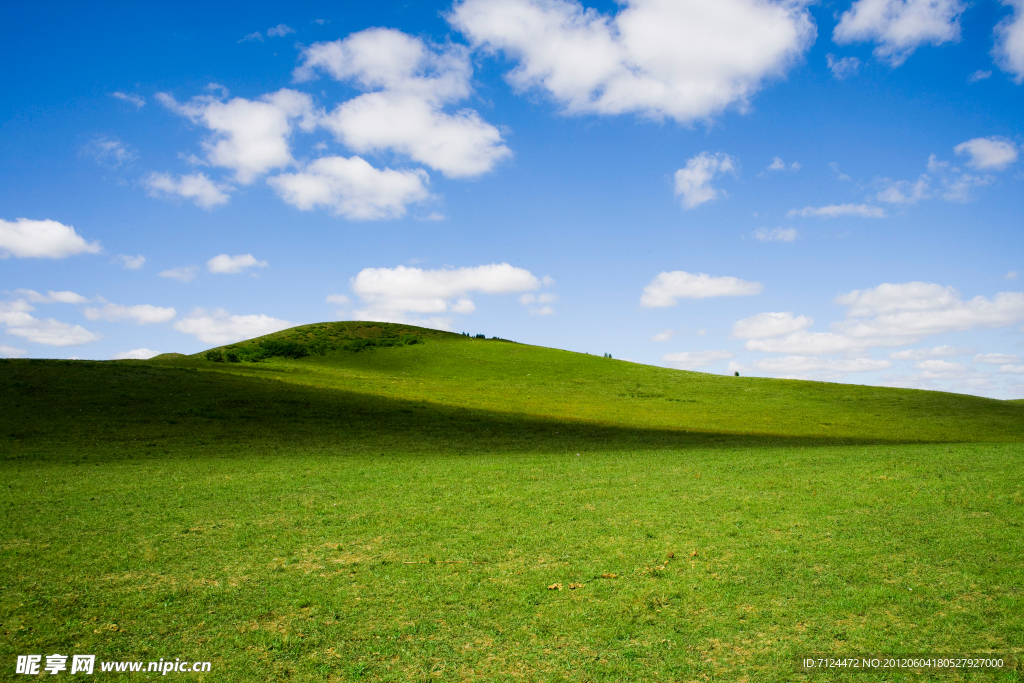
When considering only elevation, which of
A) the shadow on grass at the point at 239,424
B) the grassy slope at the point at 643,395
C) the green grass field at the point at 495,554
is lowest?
the green grass field at the point at 495,554

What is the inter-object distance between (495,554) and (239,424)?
62.6ft

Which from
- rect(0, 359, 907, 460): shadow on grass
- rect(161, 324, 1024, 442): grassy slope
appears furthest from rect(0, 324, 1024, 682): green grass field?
rect(161, 324, 1024, 442): grassy slope

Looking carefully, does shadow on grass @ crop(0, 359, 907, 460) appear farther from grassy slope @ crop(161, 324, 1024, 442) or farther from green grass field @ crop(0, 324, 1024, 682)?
grassy slope @ crop(161, 324, 1024, 442)

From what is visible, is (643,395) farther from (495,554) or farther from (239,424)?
(495,554)

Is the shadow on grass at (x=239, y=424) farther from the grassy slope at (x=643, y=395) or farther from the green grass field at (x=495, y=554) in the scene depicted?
the grassy slope at (x=643, y=395)

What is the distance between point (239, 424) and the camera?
2436 centimetres

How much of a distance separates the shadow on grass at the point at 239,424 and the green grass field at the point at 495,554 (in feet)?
0.95

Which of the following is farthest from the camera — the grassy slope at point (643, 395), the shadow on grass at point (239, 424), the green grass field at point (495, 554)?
the grassy slope at point (643, 395)

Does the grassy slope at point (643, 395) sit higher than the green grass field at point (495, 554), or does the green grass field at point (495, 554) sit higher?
the grassy slope at point (643, 395)

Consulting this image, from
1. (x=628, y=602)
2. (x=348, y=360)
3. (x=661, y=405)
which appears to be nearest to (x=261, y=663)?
(x=628, y=602)

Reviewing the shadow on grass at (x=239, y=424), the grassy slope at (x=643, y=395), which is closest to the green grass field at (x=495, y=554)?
the shadow on grass at (x=239, y=424)

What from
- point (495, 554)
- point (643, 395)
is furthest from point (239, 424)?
point (643, 395)

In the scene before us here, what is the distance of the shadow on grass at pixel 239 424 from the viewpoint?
774 inches

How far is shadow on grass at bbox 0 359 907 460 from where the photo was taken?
774 inches
